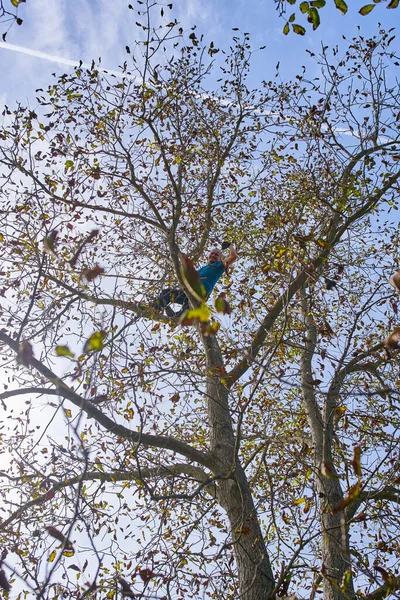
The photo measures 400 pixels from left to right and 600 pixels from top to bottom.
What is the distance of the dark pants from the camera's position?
6377mm

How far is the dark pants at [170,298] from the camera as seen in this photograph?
6.38 metres

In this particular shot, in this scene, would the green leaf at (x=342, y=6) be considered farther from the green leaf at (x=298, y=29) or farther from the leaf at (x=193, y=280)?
the leaf at (x=193, y=280)

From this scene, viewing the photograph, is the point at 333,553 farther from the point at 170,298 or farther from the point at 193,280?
the point at 193,280

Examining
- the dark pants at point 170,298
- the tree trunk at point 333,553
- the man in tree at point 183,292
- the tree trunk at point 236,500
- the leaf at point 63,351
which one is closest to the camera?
the leaf at point 63,351

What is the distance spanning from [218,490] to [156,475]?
2.23ft

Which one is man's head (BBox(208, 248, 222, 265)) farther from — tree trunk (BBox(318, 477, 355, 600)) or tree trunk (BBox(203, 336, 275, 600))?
tree trunk (BBox(318, 477, 355, 600))

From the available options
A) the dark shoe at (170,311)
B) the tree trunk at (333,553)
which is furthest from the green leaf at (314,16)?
the dark shoe at (170,311)

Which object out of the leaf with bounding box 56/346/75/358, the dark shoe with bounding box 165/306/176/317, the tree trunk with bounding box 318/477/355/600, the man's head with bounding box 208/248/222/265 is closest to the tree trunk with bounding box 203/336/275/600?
the tree trunk with bounding box 318/477/355/600

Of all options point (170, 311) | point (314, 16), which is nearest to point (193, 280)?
point (314, 16)

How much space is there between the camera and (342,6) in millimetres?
3000

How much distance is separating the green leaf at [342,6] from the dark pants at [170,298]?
150 inches

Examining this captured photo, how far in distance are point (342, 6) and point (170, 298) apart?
13.4ft

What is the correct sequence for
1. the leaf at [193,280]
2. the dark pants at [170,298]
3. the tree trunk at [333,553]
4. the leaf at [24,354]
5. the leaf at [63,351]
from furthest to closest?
the dark pants at [170,298], the tree trunk at [333,553], the leaf at [24,354], the leaf at [63,351], the leaf at [193,280]

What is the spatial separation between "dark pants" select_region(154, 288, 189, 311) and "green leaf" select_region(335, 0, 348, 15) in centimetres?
382
